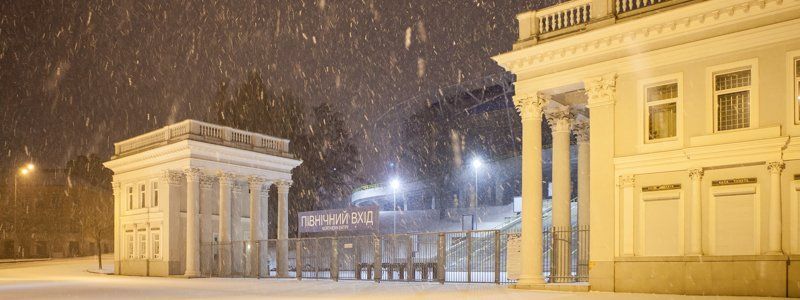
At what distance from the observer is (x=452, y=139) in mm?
90375

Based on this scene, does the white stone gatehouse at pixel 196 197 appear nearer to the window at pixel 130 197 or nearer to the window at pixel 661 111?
the window at pixel 130 197

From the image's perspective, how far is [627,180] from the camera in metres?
23.6

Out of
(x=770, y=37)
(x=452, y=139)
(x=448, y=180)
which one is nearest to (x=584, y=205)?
(x=770, y=37)

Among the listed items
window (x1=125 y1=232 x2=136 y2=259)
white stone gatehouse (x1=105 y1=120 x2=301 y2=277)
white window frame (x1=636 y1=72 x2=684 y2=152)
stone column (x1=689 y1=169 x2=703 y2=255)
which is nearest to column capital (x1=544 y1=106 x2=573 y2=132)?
white window frame (x1=636 y1=72 x2=684 y2=152)

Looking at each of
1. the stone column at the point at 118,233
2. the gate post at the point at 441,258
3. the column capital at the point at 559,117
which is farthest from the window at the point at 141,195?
the column capital at the point at 559,117

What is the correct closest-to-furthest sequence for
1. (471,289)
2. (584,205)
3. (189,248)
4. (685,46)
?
(685,46) < (471,289) < (584,205) < (189,248)

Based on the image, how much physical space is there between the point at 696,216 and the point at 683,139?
7.03 ft

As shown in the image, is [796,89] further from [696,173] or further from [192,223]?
[192,223]

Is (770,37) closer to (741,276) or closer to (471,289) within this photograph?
(741,276)

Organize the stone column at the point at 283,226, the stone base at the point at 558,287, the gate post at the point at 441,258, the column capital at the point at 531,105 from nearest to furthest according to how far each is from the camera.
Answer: the stone base at the point at 558,287 → the column capital at the point at 531,105 → the gate post at the point at 441,258 → the stone column at the point at 283,226

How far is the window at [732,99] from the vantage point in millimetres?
21547

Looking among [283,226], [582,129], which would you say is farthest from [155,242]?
[582,129]

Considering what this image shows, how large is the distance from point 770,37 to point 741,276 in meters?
6.16

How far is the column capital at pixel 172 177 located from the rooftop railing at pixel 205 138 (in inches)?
62.6
